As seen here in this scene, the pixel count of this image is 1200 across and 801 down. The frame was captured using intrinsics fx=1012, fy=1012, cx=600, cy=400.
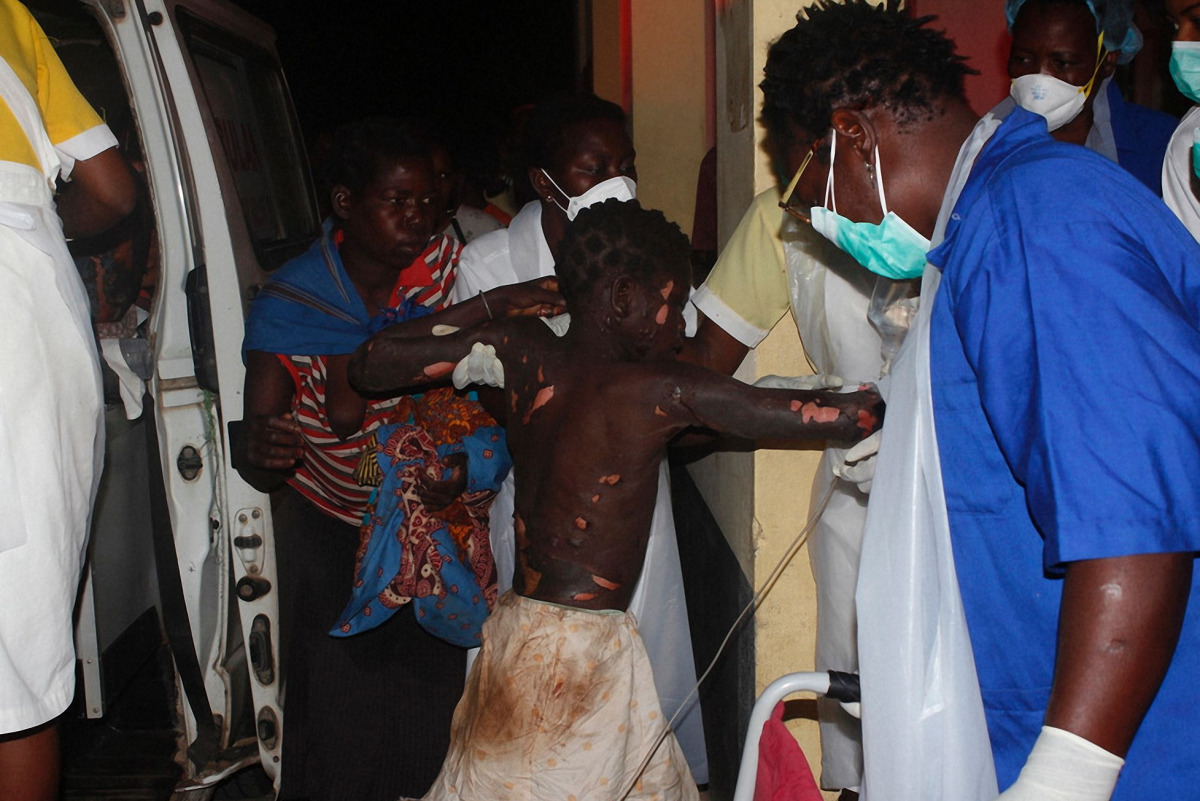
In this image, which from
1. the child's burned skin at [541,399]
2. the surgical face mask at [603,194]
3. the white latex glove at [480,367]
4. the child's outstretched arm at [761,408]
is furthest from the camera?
the surgical face mask at [603,194]

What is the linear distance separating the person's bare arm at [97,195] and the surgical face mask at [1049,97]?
2.18 m

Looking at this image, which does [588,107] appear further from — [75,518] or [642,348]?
[75,518]

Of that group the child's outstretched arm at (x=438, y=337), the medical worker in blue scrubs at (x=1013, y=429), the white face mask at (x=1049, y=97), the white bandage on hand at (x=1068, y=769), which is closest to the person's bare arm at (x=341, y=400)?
the child's outstretched arm at (x=438, y=337)

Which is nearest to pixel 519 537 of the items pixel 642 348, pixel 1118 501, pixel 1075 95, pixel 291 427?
pixel 642 348

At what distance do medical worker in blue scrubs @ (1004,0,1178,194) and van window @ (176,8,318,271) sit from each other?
220 cm

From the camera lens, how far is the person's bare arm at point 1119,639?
1033 mm

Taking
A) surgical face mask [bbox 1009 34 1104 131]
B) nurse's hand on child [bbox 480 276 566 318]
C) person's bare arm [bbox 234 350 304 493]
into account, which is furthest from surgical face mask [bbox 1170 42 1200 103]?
person's bare arm [bbox 234 350 304 493]

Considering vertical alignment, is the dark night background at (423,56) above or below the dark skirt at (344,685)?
above

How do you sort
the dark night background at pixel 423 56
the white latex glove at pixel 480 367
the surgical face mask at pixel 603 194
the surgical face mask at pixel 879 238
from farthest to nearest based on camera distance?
the dark night background at pixel 423 56
the surgical face mask at pixel 603 194
the white latex glove at pixel 480 367
the surgical face mask at pixel 879 238

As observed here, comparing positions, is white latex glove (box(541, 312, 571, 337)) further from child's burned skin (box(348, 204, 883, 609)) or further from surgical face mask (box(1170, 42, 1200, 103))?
surgical face mask (box(1170, 42, 1200, 103))

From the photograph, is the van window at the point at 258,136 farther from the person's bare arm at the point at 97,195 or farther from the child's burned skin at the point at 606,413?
the child's burned skin at the point at 606,413

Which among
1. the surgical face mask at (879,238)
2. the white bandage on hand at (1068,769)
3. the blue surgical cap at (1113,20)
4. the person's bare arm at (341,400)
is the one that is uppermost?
the blue surgical cap at (1113,20)

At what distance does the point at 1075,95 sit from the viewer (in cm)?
258

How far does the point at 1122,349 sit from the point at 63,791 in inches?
129
